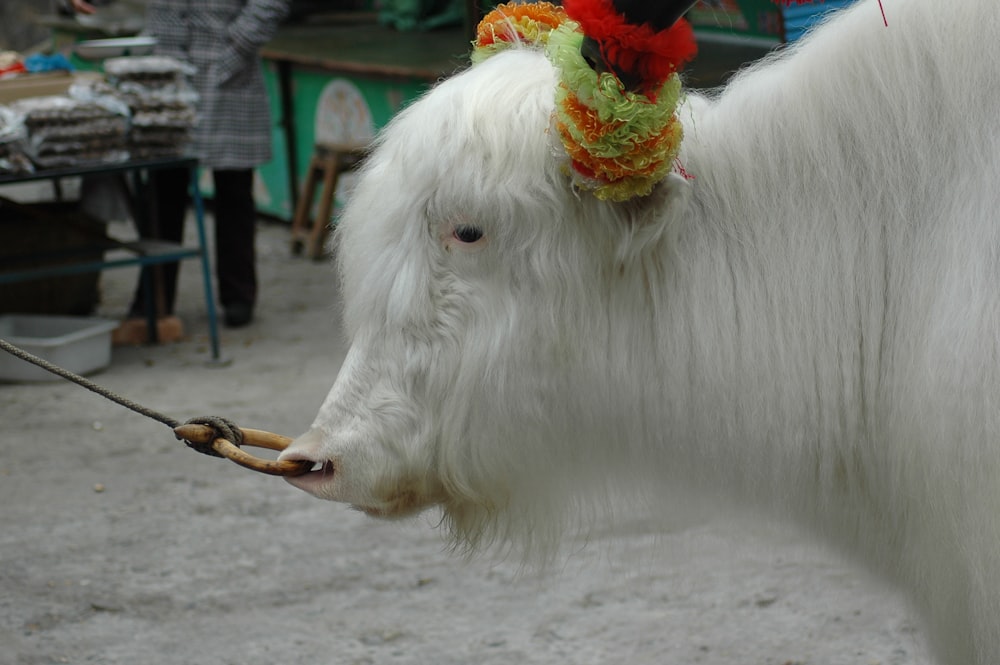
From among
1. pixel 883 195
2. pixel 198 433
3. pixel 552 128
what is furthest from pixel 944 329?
pixel 198 433

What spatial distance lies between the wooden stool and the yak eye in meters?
6.20

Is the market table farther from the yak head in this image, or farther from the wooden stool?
the yak head

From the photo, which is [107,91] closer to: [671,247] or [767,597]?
[767,597]

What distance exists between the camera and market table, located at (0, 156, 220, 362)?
5.77 metres

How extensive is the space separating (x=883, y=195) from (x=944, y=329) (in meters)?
0.25

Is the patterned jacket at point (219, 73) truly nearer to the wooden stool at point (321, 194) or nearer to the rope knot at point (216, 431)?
the wooden stool at point (321, 194)

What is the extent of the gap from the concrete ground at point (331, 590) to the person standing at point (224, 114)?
2.05 meters

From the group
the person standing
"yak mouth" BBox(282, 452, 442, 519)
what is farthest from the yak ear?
the person standing

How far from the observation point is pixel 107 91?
600 cm

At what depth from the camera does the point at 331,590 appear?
388 cm

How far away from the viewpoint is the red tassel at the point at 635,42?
1781 millimetres

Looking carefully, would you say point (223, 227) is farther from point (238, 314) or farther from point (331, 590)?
point (331, 590)

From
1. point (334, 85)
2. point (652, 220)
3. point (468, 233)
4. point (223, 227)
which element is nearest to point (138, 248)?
point (223, 227)

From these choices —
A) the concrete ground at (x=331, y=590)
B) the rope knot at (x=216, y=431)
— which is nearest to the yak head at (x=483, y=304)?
the rope knot at (x=216, y=431)
